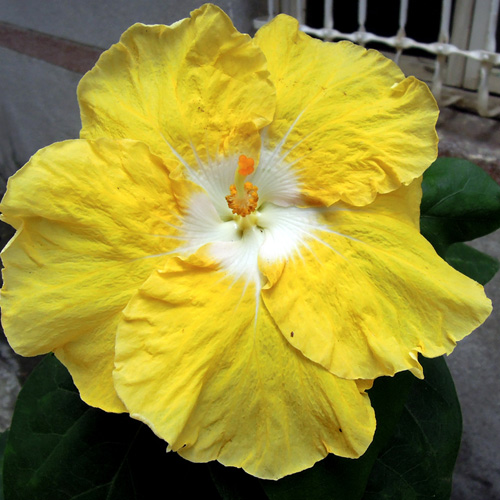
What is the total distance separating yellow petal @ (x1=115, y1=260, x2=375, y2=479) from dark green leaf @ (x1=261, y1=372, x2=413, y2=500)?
0.36 feet

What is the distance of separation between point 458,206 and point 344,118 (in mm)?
328

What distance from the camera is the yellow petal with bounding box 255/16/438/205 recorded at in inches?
26.4

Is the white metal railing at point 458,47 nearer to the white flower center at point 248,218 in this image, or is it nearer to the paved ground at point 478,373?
the paved ground at point 478,373

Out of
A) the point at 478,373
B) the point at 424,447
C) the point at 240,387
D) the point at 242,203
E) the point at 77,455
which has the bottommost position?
the point at 478,373

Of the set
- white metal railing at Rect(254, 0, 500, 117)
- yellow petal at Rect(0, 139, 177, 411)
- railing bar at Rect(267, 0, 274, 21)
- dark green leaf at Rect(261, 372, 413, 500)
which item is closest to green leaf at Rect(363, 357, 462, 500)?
dark green leaf at Rect(261, 372, 413, 500)

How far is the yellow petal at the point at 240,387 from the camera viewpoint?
612 millimetres

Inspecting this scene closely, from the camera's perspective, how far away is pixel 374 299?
25.7 inches

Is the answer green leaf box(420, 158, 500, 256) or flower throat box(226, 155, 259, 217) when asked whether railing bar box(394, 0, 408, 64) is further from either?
flower throat box(226, 155, 259, 217)

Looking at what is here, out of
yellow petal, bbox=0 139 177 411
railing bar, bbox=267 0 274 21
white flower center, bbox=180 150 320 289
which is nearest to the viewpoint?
yellow petal, bbox=0 139 177 411

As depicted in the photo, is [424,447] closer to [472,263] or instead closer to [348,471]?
[348,471]

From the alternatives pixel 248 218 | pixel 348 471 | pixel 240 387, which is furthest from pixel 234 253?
pixel 348 471

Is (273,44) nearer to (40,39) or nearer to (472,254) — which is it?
(472,254)

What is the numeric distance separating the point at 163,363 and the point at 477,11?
4.19 ft

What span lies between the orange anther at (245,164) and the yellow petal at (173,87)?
0.05m
